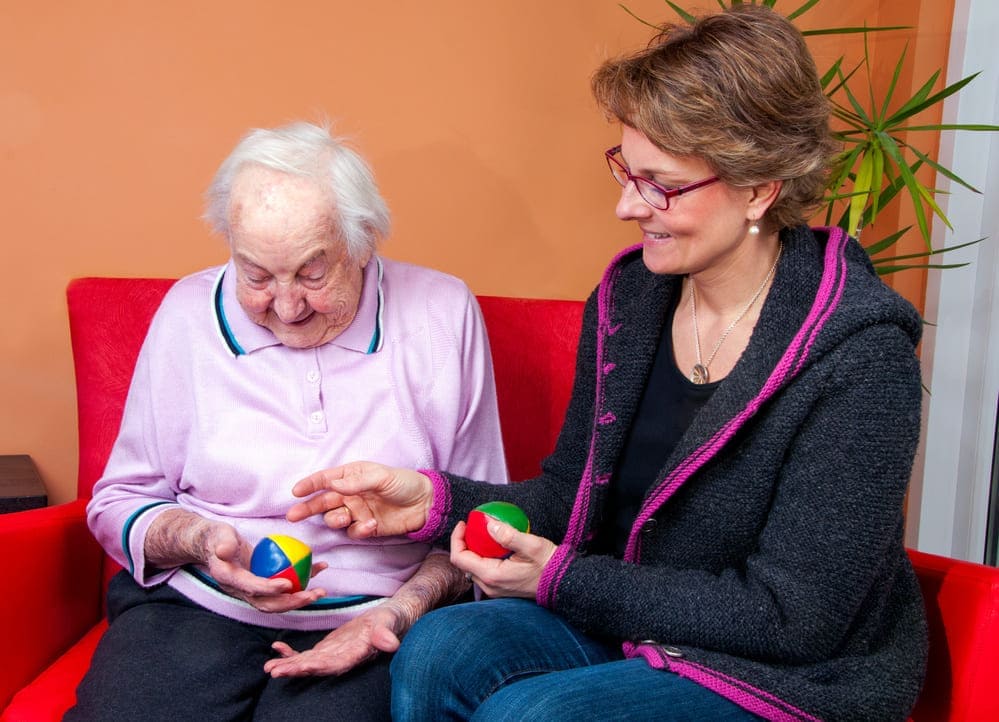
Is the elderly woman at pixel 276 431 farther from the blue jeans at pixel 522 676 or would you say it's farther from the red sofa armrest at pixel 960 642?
the red sofa armrest at pixel 960 642

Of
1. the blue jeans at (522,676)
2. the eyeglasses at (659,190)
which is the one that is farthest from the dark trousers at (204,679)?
the eyeglasses at (659,190)

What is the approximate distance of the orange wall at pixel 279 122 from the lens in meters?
2.49

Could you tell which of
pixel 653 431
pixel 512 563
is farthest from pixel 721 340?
pixel 512 563

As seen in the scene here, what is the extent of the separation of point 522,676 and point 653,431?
1.48 ft

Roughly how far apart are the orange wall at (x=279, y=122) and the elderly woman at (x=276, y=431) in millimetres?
720

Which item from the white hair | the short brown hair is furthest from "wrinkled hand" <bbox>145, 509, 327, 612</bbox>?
the short brown hair

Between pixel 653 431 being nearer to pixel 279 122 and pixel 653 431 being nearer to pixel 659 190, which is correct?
pixel 659 190

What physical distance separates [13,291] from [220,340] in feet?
3.06

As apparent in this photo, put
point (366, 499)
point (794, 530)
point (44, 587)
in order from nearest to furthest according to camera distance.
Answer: point (794, 530) → point (366, 499) → point (44, 587)

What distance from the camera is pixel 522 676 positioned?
152cm

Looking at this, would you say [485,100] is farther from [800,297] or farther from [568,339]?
[800,297]

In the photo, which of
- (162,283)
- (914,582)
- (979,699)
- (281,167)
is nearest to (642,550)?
(914,582)

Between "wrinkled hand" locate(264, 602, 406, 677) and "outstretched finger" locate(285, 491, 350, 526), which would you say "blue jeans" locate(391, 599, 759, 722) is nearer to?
"wrinkled hand" locate(264, 602, 406, 677)

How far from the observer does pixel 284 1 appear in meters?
2.55
